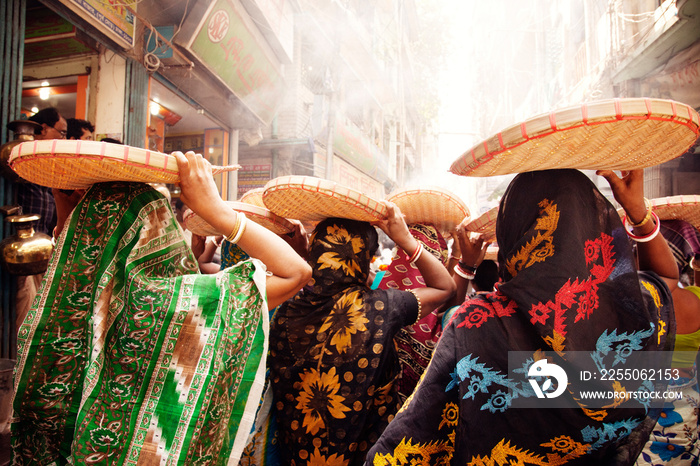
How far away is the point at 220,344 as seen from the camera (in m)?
1.40

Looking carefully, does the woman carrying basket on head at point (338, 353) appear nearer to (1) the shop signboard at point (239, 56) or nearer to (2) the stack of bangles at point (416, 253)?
(2) the stack of bangles at point (416, 253)

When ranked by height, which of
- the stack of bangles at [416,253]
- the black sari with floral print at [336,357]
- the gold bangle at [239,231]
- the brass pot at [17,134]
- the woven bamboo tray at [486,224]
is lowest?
the black sari with floral print at [336,357]

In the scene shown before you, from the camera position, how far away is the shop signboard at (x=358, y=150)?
40.6ft

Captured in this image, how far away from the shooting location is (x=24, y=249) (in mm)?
3066

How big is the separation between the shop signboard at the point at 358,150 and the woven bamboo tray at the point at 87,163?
1050cm

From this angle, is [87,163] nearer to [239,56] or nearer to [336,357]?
[336,357]

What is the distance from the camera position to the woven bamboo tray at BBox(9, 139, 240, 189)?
48.7 inches

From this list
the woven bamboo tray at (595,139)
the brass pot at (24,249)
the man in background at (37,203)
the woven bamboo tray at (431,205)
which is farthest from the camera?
the man in background at (37,203)

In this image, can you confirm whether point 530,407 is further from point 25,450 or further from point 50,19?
→ point 50,19

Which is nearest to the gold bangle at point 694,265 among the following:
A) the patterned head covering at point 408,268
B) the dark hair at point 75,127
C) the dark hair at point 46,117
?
the patterned head covering at point 408,268

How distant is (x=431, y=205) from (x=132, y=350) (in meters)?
1.81

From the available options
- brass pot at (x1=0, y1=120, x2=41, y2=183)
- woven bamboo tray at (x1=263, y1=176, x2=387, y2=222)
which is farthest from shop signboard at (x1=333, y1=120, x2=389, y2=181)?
woven bamboo tray at (x1=263, y1=176, x2=387, y2=222)

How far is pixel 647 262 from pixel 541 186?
0.65 m

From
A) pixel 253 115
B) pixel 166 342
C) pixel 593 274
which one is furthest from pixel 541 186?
pixel 253 115
